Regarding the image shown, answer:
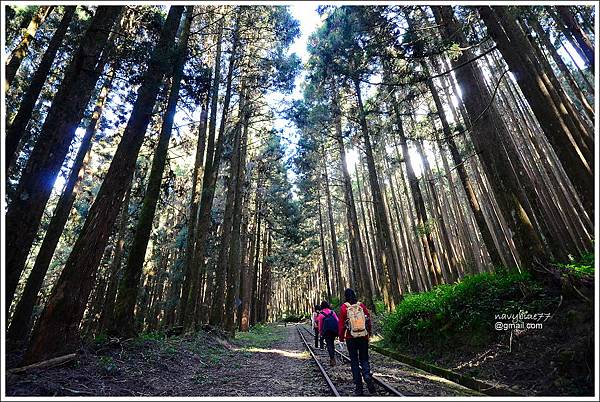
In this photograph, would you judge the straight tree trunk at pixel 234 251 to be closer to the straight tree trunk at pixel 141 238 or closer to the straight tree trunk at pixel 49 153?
the straight tree trunk at pixel 141 238

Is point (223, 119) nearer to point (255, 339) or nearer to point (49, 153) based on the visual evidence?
point (49, 153)

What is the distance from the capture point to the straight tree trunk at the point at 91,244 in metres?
5.45

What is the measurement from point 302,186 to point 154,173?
16.8m

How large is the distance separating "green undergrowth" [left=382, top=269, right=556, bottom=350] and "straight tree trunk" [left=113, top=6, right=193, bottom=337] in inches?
292

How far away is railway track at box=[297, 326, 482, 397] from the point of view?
5345mm

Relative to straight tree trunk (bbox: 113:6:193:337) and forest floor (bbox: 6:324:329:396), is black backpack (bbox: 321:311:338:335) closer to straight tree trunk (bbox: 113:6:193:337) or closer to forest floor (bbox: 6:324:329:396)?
forest floor (bbox: 6:324:329:396)

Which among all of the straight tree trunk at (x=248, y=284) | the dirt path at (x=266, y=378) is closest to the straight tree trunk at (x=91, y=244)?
the dirt path at (x=266, y=378)

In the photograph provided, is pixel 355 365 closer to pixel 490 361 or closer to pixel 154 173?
pixel 490 361

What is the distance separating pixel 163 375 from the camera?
6.74m

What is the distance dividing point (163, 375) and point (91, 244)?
2997 mm

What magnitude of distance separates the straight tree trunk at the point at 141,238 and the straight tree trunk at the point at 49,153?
2.22 m

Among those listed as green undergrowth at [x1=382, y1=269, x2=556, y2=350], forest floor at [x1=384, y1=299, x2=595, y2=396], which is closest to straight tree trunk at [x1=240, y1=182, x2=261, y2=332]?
green undergrowth at [x1=382, y1=269, x2=556, y2=350]

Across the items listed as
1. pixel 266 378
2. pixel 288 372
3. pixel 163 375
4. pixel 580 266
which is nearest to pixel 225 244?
pixel 288 372

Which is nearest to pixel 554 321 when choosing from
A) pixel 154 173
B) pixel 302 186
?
pixel 154 173
